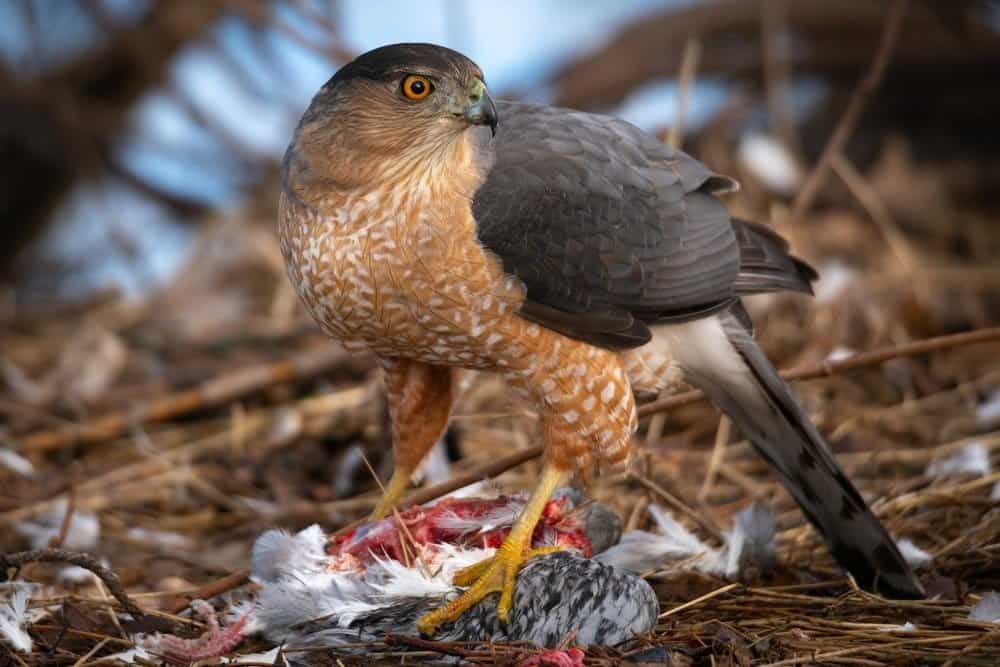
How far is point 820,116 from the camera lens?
8312mm

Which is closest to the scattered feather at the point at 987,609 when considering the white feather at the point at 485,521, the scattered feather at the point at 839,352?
the white feather at the point at 485,521

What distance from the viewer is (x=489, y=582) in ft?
10.5

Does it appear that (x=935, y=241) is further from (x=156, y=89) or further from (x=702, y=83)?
(x=156, y=89)

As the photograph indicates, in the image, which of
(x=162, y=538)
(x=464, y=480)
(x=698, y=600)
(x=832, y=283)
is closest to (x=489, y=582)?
(x=464, y=480)

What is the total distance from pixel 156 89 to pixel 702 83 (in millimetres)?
4040

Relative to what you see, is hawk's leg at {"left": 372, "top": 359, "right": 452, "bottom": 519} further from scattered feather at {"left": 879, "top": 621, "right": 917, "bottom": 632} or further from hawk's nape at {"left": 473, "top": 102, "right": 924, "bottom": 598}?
scattered feather at {"left": 879, "top": 621, "right": 917, "bottom": 632}

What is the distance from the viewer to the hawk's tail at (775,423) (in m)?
3.62

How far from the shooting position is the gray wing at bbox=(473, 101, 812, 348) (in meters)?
3.34

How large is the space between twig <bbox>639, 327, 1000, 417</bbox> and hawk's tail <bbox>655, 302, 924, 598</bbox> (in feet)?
0.37

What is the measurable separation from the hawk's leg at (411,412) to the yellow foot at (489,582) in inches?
23.6

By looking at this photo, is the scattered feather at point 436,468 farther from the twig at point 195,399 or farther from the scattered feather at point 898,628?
the scattered feather at point 898,628

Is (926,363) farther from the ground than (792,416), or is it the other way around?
(792,416)

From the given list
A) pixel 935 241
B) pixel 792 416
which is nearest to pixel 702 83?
pixel 935 241

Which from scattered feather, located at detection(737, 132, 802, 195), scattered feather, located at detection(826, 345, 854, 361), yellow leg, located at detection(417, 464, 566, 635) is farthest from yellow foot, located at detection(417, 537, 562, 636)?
scattered feather, located at detection(737, 132, 802, 195)
